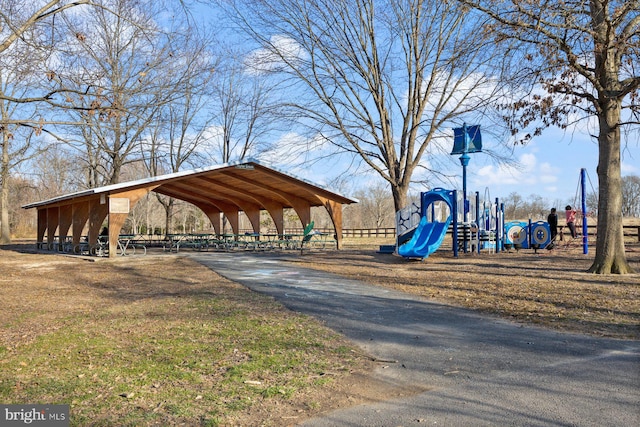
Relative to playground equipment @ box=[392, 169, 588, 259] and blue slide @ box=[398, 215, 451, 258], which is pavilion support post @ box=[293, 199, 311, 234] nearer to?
playground equipment @ box=[392, 169, 588, 259]

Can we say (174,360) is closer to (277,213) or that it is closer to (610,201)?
(610,201)

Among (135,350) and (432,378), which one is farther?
(135,350)

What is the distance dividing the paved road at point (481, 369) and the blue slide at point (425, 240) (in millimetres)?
8015

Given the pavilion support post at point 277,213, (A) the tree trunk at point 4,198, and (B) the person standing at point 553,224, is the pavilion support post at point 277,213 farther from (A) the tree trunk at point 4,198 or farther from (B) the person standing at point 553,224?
(A) the tree trunk at point 4,198

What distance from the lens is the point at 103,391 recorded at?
163 inches

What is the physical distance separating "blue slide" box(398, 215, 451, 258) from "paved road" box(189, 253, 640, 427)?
26.3 feet

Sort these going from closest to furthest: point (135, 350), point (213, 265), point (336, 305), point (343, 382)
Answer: point (343, 382) → point (135, 350) → point (336, 305) → point (213, 265)

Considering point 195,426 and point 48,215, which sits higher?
point 48,215

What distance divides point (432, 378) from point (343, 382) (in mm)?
829

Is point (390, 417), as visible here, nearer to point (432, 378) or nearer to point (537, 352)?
point (432, 378)

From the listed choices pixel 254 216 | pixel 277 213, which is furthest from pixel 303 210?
pixel 254 216

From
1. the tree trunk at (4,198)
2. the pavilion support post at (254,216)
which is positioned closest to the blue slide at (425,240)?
the pavilion support post at (254,216)

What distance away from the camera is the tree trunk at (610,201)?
1130cm

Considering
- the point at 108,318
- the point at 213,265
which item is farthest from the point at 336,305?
the point at 213,265
